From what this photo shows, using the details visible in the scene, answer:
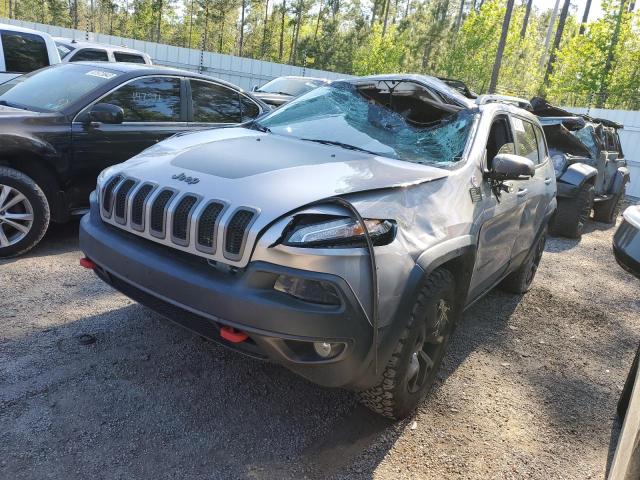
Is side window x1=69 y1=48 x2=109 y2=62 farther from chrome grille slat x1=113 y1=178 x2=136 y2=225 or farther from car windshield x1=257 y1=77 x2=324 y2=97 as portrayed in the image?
chrome grille slat x1=113 y1=178 x2=136 y2=225

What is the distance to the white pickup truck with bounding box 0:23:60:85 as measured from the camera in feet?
24.1

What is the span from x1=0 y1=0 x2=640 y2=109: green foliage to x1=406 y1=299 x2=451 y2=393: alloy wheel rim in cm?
2990

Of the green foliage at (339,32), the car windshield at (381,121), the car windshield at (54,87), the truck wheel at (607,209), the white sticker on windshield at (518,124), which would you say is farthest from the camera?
the green foliage at (339,32)

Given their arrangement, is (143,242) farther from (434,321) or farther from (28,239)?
(28,239)

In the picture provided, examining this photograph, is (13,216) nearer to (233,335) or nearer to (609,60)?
(233,335)

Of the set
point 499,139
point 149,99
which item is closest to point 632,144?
point 499,139

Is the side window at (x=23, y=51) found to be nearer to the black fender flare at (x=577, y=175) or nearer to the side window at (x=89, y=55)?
the side window at (x=89, y=55)

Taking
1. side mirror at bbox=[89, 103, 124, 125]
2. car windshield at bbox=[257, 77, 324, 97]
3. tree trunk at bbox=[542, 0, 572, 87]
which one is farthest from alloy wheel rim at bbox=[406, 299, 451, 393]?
tree trunk at bbox=[542, 0, 572, 87]

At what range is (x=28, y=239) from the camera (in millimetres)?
4188

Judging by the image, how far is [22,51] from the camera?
7484mm

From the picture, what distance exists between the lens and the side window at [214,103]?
5.39 metres

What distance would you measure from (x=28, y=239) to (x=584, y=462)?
4163 mm

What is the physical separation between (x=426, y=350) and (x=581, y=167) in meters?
6.45

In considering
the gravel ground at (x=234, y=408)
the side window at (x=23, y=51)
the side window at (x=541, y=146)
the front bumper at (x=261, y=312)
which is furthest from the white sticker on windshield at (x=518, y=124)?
the side window at (x=23, y=51)
